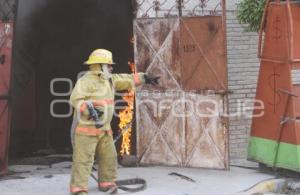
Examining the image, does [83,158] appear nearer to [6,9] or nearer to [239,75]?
[6,9]

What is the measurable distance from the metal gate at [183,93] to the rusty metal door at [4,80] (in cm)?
196

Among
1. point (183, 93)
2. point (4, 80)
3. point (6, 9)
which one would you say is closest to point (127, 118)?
point (183, 93)

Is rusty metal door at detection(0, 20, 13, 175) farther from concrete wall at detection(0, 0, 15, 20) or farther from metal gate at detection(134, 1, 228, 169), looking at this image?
metal gate at detection(134, 1, 228, 169)

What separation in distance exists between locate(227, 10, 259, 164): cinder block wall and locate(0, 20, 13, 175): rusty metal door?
157 inches

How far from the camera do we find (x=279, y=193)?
7754 mm

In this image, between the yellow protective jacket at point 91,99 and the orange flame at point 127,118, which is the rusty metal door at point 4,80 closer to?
the yellow protective jacket at point 91,99

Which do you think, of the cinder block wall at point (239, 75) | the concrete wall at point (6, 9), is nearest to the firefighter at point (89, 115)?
the concrete wall at point (6, 9)

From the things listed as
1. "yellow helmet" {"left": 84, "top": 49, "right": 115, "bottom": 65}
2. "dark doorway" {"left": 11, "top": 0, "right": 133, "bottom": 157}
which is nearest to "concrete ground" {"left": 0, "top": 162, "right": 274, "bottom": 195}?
"yellow helmet" {"left": 84, "top": 49, "right": 115, "bottom": 65}

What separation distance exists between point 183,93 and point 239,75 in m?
1.91

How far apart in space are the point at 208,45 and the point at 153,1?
1343mm

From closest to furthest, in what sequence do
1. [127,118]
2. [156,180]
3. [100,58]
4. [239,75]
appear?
1. [100,58]
2. [156,180]
3. [127,118]
4. [239,75]

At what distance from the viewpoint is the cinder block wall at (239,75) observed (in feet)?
32.1

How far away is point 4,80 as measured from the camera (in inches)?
307

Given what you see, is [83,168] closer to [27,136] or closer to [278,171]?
[278,171]
